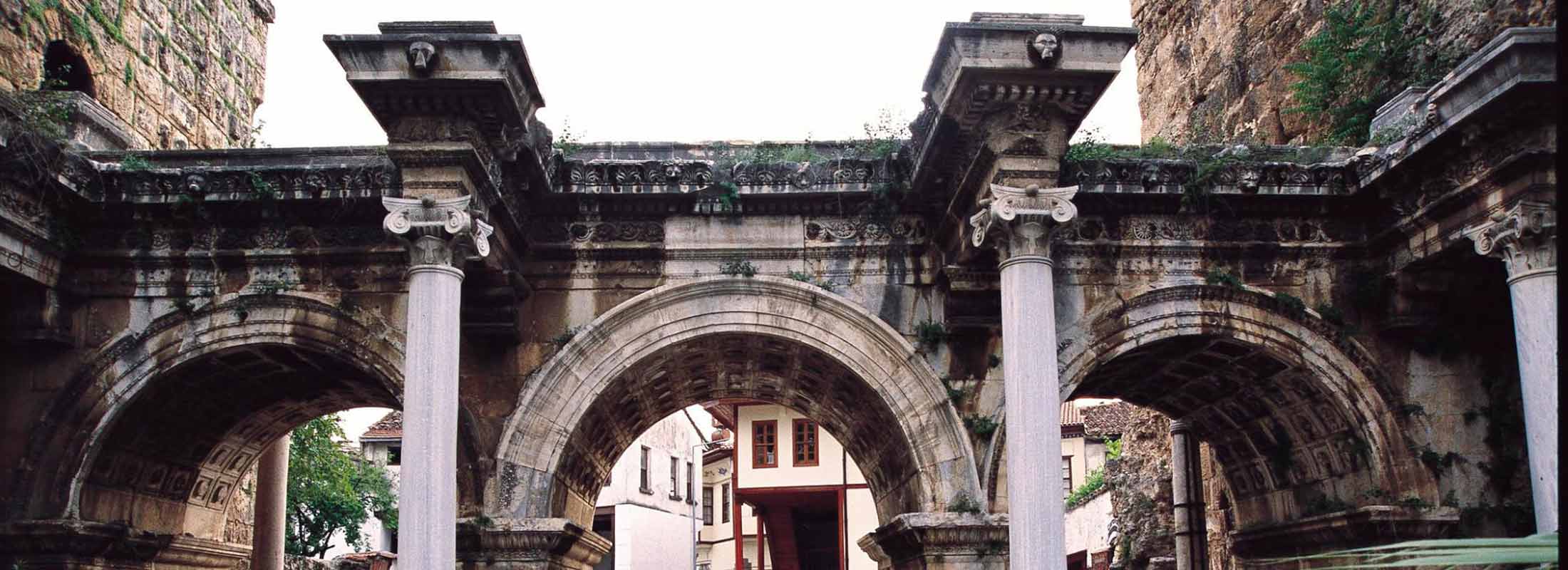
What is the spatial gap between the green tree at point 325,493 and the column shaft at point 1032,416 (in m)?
22.7

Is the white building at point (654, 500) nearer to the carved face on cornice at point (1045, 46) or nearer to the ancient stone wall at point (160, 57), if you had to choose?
the ancient stone wall at point (160, 57)

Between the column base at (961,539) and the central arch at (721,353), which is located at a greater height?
the central arch at (721,353)

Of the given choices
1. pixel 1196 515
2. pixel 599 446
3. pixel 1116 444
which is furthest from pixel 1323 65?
pixel 1116 444

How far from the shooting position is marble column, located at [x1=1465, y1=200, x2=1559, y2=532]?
10.1 metres

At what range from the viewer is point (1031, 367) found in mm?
10570

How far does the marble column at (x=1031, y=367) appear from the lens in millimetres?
10328

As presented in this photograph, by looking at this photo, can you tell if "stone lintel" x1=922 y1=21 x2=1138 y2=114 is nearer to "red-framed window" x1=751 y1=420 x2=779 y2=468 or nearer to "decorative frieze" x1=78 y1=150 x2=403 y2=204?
"decorative frieze" x1=78 y1=150 x2=403 y2=204

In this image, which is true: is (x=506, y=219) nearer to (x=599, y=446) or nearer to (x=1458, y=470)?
(x=599, y=446)

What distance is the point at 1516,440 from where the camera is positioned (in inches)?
484

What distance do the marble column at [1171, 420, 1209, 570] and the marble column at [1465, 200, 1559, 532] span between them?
746 cm

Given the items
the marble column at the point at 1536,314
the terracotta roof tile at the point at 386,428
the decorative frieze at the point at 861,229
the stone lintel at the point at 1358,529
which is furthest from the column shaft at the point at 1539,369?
the terracotta roof tile at the point at 386,428

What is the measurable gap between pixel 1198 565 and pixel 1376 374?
6.33 meters

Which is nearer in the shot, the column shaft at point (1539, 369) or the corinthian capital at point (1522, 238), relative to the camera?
the corinthian capital at point (1522, 238)

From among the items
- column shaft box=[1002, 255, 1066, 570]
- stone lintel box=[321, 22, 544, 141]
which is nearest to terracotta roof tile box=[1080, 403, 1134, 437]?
column shaft box=[1002, 255, 1066, 570]
